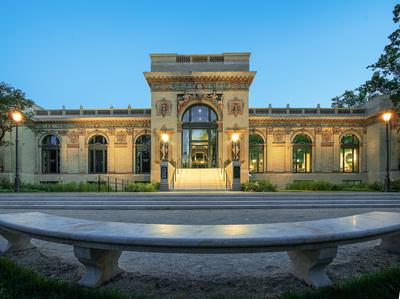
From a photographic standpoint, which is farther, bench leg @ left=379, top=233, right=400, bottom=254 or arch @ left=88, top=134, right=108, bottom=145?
arch @ left=88, top=134, right=108, bottom=145

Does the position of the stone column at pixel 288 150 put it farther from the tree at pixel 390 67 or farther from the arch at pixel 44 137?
the arch at pixel 44 137

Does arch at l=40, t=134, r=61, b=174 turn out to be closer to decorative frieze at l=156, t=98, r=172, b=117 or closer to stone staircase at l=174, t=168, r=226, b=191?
decorative frieze at l=156, t=98, r=172, b=117

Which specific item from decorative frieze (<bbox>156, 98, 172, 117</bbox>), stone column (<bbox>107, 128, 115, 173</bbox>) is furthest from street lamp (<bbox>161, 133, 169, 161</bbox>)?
stone column (<bbox>107, 128, 115, 173</bbox>)

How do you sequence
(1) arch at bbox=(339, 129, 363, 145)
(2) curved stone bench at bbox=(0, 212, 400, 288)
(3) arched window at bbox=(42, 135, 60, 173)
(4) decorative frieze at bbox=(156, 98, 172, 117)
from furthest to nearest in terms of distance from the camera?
(3) arched window at bbox=(42, 135, 60, 173)
(1) arch at bbox=(339, 129, 363, 145)
(4) decorative frieze at bbox=(156, 98, 172, 117)
(2) curved stone bench at bbox=(0, 212, 400, 288)

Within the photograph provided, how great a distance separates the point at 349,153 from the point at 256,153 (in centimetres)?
923

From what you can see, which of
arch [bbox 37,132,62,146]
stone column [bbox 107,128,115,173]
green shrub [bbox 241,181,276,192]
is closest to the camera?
green shrub [bbox 241,181,276,192]

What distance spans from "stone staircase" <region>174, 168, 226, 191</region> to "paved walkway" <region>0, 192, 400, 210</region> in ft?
19.4

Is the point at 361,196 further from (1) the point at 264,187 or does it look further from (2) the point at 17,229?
(2) the point at 17,229

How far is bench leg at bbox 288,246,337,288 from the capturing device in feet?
12.1

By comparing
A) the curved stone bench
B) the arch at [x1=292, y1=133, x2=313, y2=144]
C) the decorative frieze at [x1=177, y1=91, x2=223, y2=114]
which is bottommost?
the curved stone bench

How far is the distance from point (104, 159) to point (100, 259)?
88.0 feet

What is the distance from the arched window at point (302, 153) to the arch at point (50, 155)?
23.6m

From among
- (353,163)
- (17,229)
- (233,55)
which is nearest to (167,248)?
(17,229)

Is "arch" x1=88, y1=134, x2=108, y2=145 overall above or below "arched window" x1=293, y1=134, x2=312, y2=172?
above
